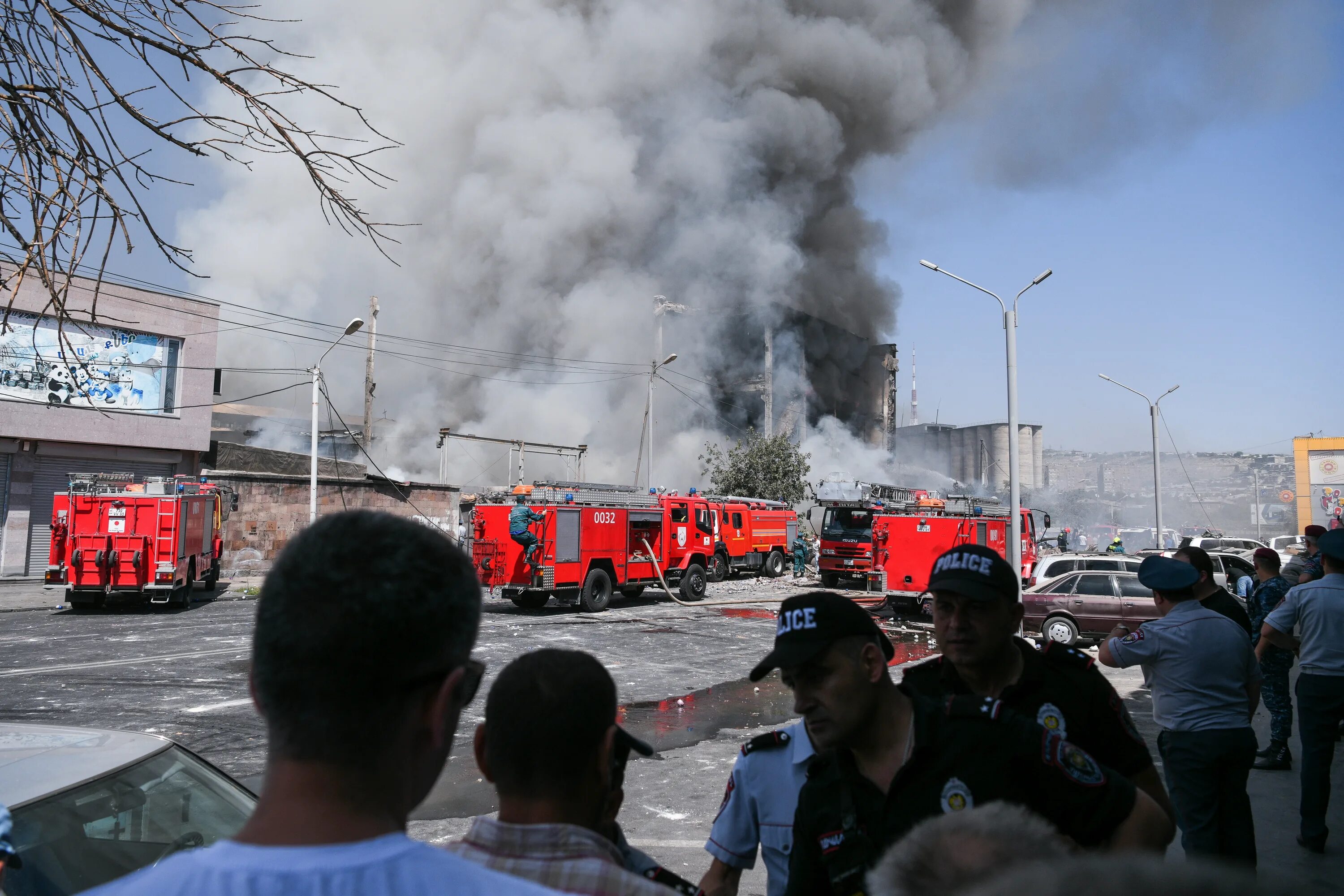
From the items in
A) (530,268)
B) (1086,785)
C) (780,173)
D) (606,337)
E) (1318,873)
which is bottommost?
(1318,873)

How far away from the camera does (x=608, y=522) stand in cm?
1684

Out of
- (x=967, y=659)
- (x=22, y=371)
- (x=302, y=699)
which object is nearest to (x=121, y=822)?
(x=302, y=699)

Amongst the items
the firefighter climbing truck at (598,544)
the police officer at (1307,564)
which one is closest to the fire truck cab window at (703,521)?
the firefighter climbing truck at (598,544)

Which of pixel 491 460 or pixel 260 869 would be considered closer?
pixel 260 869

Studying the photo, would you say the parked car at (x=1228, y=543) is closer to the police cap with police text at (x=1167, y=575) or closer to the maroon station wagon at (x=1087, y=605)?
the maroon station wagon at (x=1087, y=605)

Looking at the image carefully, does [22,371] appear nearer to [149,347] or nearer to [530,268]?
[149,347]

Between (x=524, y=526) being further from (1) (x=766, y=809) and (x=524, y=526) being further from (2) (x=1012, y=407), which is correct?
(1) (x=766, y=809)

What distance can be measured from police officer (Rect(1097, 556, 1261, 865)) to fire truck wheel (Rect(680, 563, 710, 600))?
15.1m

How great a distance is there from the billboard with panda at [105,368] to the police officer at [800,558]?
16188 mm

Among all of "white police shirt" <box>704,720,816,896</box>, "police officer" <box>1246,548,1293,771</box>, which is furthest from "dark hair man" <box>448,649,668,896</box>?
"police officer" <box>1246,548,1293,771</box>

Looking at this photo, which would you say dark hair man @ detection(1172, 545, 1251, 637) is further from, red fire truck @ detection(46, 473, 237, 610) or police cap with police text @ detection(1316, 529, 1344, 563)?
red fire truck @ detection(46, 473, 237, 610)

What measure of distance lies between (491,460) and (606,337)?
7.51 metres

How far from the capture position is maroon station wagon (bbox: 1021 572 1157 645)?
11.7 m

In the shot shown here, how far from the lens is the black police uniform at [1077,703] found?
227 cm
